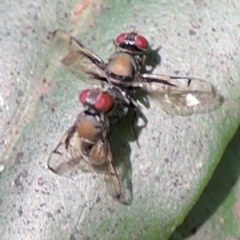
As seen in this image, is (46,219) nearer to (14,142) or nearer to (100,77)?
(14,142)

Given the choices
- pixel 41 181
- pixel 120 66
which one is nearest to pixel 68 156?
pixel 41 181

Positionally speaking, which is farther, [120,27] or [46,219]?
[120,27]

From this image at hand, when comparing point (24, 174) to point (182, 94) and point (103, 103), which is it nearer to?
point (103, 103)

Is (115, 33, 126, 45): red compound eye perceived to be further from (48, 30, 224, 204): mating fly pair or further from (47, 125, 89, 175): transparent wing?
(47, 125, 89, 175): transparent wing

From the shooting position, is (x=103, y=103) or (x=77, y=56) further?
(x=77, y=56)

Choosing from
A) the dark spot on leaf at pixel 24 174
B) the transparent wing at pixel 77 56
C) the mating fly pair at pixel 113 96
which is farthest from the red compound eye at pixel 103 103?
the dark spot on leaf at pixel 24 174

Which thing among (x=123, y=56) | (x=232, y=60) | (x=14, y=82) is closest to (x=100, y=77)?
(x=123, y=56)
